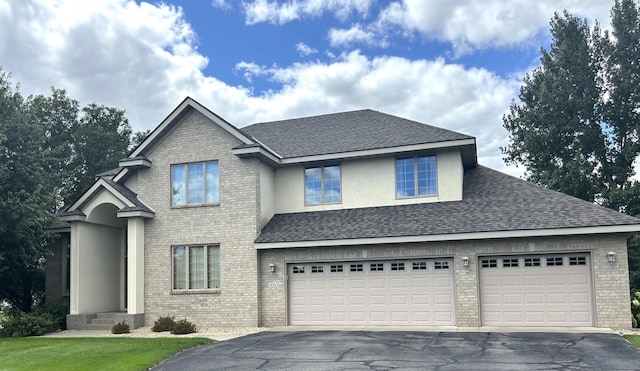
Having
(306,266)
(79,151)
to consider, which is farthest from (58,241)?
(79,151)

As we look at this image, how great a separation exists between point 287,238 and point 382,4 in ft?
29.4

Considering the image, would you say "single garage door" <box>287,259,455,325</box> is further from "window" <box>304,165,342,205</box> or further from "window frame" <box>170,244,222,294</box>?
"window" <box>304,165,342,205</box>

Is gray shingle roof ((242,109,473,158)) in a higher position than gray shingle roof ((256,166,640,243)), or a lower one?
higher

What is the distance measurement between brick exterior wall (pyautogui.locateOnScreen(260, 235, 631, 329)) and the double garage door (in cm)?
27

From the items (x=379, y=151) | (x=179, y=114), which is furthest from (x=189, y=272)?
(x=379, y=151)

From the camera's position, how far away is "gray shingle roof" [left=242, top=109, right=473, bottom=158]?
786 inches

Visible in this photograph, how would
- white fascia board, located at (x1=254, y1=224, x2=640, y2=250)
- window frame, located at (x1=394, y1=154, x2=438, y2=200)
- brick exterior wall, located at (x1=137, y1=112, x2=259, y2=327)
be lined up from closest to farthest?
1. white fascia board, located at (x1=254, y1=224, x2=640, y2=250)
2. brick exterior wall, located at (x1=137, y1=112, x2=259, y2=327)
3. window frame, located at (x1=394, y1=154, x2=438, y2=200)

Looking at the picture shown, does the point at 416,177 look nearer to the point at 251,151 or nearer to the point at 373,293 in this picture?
the point at 373,293

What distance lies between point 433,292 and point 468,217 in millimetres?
2582

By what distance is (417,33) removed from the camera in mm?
23891

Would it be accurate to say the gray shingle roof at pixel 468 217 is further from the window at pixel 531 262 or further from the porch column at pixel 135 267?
the porch column at pixel 135 267

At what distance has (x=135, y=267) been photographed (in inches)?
778

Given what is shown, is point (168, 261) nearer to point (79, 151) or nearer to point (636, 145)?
point (79, 151)

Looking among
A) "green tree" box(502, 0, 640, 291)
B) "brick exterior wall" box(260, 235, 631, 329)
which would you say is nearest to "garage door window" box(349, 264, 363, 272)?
"brick exterior wall" box(260, 235, 631, 329)
